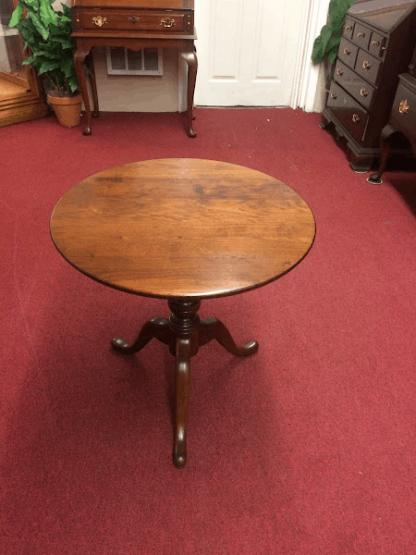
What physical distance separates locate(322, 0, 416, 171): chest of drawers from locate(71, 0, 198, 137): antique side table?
1019 millimetres

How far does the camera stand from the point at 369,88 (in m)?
2.64

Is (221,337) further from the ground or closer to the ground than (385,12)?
closer to the ground

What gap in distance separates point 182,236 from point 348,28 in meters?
2.63

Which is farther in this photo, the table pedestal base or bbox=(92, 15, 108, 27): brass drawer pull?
bbox=(92, 15, 108, 27): brass drawer pull

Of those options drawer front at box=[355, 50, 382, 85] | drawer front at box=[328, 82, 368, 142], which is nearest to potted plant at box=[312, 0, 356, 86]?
drawer front at box=[328, 82, 368, 142]

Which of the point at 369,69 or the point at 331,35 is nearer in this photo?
the point at 369,69

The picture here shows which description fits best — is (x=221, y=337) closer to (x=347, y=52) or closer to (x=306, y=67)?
(x=347, y=52)

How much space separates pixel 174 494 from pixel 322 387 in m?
0.59

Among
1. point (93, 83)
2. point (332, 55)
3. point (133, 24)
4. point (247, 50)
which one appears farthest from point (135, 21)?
point (332, 55)

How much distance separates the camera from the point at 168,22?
276cm

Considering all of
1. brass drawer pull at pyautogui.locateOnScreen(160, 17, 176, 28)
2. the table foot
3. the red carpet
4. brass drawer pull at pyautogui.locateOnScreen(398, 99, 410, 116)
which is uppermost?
brass drawer pull at pyautogui.locateOnScreen(160, 17, 176, 28)

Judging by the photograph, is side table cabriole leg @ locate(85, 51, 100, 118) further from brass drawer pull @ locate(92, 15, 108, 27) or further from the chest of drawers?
the chest of drawers

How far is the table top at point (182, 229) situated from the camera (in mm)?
955

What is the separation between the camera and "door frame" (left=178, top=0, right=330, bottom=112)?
339cm
